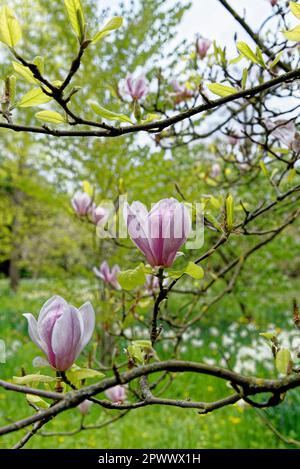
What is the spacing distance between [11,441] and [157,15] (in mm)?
3270

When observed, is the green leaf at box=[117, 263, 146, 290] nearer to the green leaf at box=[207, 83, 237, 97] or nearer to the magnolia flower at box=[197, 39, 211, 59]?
the green leaf at box=[207, 83, 237, 97]

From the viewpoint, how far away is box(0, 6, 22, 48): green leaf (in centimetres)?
60

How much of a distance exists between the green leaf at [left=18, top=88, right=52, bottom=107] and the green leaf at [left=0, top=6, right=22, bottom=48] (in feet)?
0.28

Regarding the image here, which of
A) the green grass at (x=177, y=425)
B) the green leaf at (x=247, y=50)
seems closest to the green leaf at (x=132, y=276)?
the green leaf at (x=247, y=50)

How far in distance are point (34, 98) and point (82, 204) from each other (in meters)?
0.93

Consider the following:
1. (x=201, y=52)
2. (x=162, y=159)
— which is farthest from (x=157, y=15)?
(x=201, y=52)

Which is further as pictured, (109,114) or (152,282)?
(152,282)

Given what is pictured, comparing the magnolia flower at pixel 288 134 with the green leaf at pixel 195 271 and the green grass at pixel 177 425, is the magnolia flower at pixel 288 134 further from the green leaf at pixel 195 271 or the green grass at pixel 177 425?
the green grass at pixel 177 425

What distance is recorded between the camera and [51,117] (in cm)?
71

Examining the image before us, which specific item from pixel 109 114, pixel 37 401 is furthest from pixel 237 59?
pixel 37 401

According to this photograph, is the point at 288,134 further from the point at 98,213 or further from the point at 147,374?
the point at 147,374

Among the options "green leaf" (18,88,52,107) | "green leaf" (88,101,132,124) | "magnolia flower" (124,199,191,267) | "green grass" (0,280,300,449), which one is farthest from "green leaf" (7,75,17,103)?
"green grass" (0,280,300,449)

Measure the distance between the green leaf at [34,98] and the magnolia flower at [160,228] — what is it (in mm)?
200

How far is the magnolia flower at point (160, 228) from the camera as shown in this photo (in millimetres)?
657
